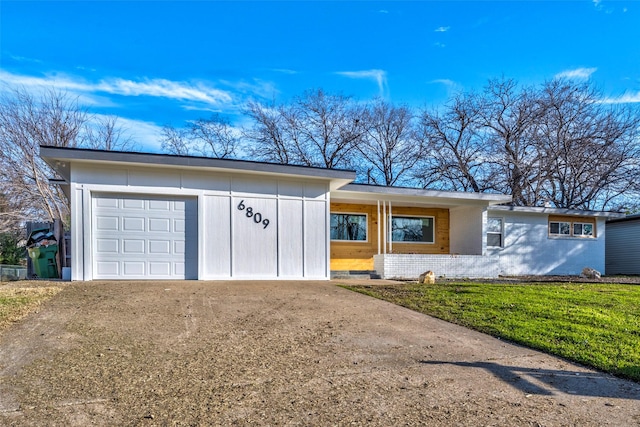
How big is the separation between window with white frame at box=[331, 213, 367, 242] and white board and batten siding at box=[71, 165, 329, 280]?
3598 mm

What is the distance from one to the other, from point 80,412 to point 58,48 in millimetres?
18706

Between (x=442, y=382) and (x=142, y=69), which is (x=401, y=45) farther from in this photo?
(x=442, y=382)

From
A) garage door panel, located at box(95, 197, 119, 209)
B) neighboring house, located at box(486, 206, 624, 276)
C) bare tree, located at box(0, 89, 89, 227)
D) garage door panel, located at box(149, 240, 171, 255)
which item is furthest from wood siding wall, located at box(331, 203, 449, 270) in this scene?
bare tree, located at box(0, 89, 89, 227)

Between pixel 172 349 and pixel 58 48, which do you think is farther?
pixel 58 48

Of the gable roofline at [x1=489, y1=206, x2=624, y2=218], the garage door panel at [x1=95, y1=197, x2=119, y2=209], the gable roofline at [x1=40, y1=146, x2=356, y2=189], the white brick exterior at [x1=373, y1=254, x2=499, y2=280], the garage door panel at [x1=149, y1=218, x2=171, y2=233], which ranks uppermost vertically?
the gable roofline at [x1=40, y1=146, x2=356, y2=189]

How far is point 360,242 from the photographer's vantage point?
15.1m

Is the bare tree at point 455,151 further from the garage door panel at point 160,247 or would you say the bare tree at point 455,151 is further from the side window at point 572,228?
the garage door panel at point 160,247

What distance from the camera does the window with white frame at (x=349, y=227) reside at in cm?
1478

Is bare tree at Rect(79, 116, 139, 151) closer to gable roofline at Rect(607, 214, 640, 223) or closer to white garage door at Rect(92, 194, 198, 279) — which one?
white garage door at Rect(92, 194, 198, 279)

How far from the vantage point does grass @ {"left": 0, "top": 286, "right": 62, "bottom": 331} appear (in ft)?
17.5

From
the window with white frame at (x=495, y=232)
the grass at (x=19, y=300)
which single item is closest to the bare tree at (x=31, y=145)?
the grass at (x=19, y=300)

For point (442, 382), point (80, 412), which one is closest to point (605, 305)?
point (442, 382)

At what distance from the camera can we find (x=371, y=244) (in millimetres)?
15211

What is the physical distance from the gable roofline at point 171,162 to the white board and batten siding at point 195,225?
1.14ft
